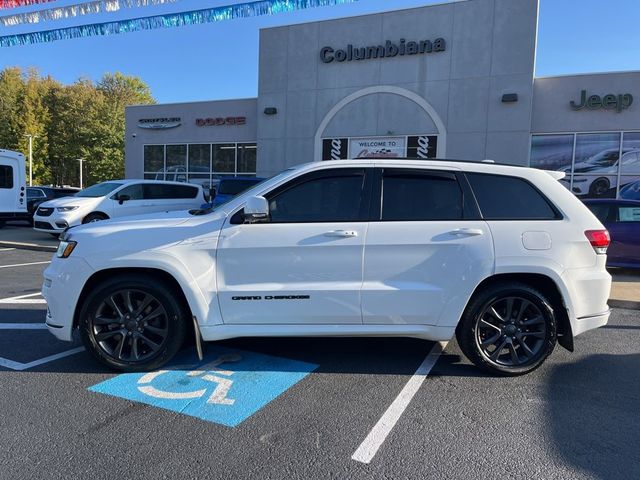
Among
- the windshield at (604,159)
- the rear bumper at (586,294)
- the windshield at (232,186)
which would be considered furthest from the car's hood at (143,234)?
the windshield at (604,159)

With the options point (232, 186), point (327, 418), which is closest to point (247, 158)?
point (232, 186)

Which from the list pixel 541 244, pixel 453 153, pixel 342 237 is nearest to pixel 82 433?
pixel 342 237

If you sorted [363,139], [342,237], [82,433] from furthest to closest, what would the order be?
[363,139]
[342,237]
[82,433]

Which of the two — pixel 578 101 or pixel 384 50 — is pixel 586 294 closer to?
pixel 578 101

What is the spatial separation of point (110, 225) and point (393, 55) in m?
15.5

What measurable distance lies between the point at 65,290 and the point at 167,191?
1045 cm

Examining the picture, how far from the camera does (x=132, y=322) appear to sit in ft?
12.8

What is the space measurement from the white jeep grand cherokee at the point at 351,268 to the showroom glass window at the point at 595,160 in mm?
13229

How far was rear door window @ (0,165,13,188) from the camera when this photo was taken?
15.5 metres

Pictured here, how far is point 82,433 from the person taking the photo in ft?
9.93

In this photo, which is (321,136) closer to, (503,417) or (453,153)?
(453,153)

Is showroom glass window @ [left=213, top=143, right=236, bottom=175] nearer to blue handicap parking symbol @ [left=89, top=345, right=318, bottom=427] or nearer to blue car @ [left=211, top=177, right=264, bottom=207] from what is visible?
blue car @ [left=211, top=177, right=264, bottom=207]

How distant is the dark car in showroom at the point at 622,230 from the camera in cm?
872

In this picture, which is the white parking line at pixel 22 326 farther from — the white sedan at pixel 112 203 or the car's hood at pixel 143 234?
the white sedan at pixel 112 203
